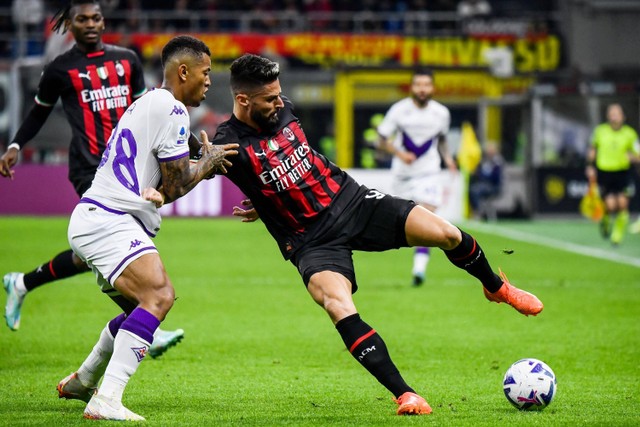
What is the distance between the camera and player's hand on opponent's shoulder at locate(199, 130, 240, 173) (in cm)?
656

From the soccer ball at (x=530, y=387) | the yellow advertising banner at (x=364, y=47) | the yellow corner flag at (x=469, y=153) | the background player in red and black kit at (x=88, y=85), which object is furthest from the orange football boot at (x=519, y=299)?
the yellow advertising banner at (x=364, y=47)

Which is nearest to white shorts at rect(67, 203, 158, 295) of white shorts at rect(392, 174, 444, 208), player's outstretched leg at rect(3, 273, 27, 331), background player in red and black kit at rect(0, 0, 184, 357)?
background player in red and black kit at rect(0, 0, 184, 357)

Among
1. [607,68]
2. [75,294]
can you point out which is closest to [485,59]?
[607,68]

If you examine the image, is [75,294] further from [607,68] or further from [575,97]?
[607,68]

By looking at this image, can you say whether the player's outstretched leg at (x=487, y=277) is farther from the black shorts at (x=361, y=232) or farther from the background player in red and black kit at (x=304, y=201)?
the black shorts at (x=361, y=232)

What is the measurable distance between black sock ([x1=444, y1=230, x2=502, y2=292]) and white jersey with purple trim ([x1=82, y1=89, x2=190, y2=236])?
1899 mm

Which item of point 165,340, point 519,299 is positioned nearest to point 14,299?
point 165,340

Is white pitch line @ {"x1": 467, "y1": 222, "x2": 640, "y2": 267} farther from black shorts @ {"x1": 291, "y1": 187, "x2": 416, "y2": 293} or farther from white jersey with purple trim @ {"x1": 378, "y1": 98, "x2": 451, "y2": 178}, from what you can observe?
black shorts @ {"x1": 291, "y1": 187, "x2": 416, "y2": 293}

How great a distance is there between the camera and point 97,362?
699 cm

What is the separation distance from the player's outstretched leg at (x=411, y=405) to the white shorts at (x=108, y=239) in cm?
160

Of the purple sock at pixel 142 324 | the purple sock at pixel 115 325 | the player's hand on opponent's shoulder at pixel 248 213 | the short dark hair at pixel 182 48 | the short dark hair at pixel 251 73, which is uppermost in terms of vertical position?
the short dark hair at pixel 182 48

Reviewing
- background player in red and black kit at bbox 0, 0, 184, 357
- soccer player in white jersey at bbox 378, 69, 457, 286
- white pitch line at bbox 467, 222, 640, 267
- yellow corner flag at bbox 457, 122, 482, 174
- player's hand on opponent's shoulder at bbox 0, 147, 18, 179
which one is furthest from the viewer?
yellow corner flag at bbox 457, 122, 482, 174

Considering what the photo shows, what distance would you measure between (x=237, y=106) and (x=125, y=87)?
7.17ft

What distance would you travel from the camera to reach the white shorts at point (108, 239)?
248 inches
